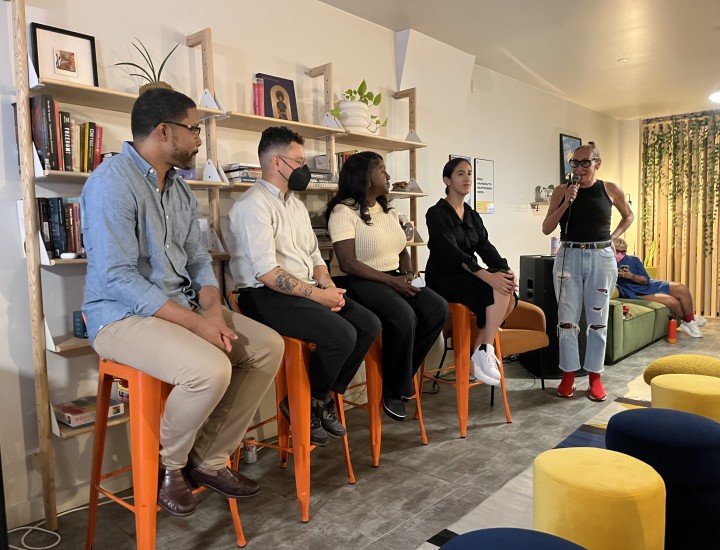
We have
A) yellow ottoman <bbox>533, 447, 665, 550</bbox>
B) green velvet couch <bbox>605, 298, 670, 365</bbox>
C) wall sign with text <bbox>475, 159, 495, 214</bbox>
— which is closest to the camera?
yellow ottoman <bbox>533, 447, 665, 550</bbox>

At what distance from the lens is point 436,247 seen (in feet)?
10.5

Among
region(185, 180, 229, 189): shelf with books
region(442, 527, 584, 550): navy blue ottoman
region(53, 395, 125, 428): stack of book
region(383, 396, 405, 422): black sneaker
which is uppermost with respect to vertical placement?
region(185, 180, 229, 189): shelf with books

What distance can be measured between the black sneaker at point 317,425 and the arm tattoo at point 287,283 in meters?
0.44

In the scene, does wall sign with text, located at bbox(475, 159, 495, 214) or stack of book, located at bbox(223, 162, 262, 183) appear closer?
stack of book, located at bbox(223, 162, 262, 183)

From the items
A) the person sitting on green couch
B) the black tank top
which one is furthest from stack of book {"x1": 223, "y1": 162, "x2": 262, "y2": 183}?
the person sitting on green couch

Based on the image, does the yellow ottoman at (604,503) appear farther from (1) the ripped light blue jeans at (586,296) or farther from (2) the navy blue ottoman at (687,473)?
(1) the ripped light blue jeans at (586,296)

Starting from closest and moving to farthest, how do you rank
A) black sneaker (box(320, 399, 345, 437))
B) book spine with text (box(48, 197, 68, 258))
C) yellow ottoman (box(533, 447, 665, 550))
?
yellow ottoman (box(533, 447, 665, 550))
book spine with text (box(48, 197, 68, 258))
black sneaker (box(320, 399, 345, 437))

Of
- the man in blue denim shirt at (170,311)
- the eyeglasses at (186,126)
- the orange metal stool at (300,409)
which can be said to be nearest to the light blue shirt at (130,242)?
the man in blue denim shirt at (170,311)

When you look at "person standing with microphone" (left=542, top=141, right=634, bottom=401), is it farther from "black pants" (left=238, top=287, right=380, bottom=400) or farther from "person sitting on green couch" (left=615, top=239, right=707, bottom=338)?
"person sitting on green couch" (left=615, top=239, right=707, bottom=338)

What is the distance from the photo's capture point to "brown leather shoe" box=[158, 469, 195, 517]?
176 cm

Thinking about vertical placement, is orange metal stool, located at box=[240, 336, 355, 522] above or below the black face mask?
below

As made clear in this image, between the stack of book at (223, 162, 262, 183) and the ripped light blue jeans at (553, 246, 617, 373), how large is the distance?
197 centimetres

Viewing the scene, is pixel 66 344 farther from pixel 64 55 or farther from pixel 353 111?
pixel 353 111

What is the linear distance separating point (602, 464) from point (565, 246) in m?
2.33
